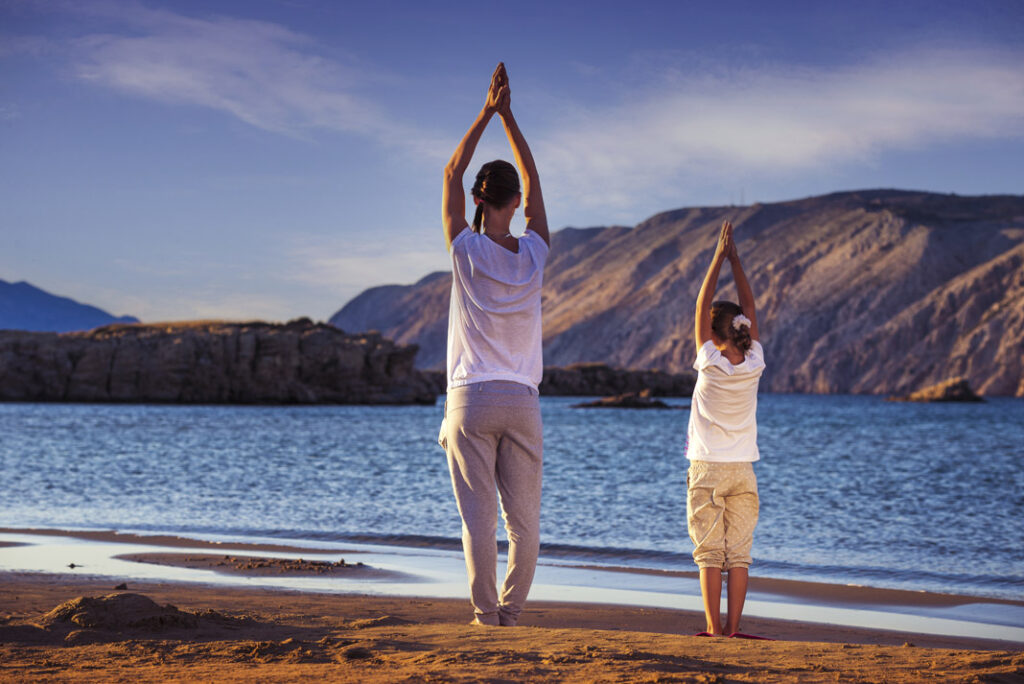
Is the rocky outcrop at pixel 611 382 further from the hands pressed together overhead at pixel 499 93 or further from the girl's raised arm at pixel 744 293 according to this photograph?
the hands pressed together overhead at pixel 499 93

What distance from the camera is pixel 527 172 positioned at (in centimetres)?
518

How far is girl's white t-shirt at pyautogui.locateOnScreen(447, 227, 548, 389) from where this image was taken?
15.9ft

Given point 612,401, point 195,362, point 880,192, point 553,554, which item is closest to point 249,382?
point 195,362

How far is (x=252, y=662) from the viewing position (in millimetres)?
4754

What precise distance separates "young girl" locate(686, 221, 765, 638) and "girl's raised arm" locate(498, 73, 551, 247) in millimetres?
1449

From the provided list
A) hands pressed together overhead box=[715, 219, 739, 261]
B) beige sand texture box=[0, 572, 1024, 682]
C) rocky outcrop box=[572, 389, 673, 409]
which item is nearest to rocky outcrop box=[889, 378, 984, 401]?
rocky outcrop box=[572, 389, 673, 409]

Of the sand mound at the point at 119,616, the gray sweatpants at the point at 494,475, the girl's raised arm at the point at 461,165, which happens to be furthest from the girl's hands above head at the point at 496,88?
the sand mound at the point at 119,616

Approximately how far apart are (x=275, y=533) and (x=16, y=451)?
2080cm

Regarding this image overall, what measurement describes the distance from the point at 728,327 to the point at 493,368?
2.03 m

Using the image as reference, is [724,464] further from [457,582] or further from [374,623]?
[457,582]

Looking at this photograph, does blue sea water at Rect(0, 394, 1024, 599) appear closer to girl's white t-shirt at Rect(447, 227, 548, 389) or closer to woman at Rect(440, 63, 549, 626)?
woman at Rect(440, 63, 549, 626)

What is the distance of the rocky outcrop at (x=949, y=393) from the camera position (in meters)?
108

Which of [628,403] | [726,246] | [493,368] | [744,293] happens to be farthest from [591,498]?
[628,403]

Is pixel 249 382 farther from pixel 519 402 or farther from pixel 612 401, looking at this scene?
pixel 519 402
